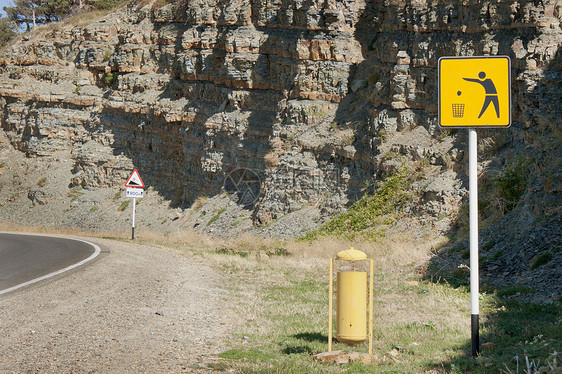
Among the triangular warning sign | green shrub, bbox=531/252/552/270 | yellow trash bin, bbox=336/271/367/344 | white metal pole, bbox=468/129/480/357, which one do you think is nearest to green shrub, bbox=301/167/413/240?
the triangular warning sign

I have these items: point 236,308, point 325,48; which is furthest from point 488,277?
point 325,48

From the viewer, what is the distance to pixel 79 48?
4859cm

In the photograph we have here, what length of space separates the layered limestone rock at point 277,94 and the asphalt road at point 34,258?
1090cm

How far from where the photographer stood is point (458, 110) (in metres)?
6.98

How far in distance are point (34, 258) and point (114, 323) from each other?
8641 mm

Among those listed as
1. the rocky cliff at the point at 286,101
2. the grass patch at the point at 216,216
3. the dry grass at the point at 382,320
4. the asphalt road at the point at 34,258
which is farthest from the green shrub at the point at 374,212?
the grass patch at the point at 216,216

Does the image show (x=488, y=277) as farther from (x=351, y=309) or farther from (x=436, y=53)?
(x=436, y=53)

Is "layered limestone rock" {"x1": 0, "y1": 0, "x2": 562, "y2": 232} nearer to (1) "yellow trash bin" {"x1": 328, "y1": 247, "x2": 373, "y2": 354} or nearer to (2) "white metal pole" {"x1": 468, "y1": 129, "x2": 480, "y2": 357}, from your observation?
(2) "white metal pole" {"x1": 468, "y1": 129, "x2": 480, "y2": 357}

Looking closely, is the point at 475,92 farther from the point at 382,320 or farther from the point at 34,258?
the point at 34,258

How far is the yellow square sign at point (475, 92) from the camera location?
6.84 meters

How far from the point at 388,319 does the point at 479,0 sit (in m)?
16.4

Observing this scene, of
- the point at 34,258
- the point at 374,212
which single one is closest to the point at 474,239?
the point at 34,258

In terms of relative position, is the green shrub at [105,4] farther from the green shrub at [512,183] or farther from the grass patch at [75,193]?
the green shrub at [512,183]

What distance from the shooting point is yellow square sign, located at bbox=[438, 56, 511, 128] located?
22.4 ft
